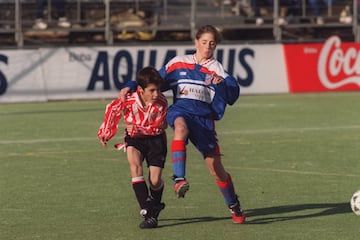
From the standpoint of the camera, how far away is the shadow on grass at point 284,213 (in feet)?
31.7

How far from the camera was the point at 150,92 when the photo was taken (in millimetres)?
9055

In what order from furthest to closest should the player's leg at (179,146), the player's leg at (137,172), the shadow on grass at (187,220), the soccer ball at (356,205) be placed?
1. the soccer ball at (356,205)
2. the shadow on grass at (187,220)
3. the player's leg at (137,172)
4. the player's leg at (179,146)

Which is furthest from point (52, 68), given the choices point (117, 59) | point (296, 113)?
point (296, 113)

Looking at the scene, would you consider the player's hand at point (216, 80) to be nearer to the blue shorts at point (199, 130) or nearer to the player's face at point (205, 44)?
the player's face at point (205, 44)

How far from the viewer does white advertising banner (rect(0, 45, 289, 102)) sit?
25.2 meters

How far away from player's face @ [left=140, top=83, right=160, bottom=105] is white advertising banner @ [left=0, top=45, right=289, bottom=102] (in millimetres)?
16193

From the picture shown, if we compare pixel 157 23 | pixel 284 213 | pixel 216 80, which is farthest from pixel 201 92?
pixel 157 23

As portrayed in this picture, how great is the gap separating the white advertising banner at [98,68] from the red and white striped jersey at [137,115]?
52.5 ft

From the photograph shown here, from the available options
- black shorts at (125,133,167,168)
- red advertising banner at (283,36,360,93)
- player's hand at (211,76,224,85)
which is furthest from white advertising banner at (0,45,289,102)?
player's hand at (211,76,224,85)

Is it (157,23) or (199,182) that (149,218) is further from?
(157,23)

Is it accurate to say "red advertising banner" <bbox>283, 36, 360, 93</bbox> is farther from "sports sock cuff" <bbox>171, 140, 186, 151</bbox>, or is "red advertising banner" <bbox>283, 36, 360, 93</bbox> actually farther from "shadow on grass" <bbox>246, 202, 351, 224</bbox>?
"sports sock cuff" <bbox>171, 140, 186, 151</bbox>

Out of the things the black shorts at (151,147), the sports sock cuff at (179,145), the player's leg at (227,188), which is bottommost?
the player's leg at (227,188)

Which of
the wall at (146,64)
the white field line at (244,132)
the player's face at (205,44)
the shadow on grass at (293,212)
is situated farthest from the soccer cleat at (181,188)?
the wall at (146,64)

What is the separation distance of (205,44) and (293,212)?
1905mm
